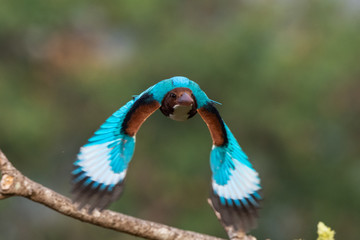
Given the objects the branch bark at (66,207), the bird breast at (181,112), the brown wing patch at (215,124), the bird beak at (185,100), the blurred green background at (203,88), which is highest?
the blurred green background at (203,88)

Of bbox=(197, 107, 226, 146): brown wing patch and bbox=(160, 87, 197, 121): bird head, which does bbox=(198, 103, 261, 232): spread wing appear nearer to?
bbox=(197, 107, 226, 146): brown wing patch

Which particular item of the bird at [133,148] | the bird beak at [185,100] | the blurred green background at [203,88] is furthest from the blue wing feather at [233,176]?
the blurred green background at [203,88]

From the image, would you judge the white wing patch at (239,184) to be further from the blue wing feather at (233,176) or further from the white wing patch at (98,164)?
the white wing patch at (98,164)

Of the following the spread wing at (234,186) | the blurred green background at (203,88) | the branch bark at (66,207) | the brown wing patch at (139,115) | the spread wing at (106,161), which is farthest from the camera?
the blurred green background at (203,88)

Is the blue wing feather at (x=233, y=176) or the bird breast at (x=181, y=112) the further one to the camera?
the blue wing feather at (x=233, y=176)

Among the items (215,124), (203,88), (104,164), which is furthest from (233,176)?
(203,88)

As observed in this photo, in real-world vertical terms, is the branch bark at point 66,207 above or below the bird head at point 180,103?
above
